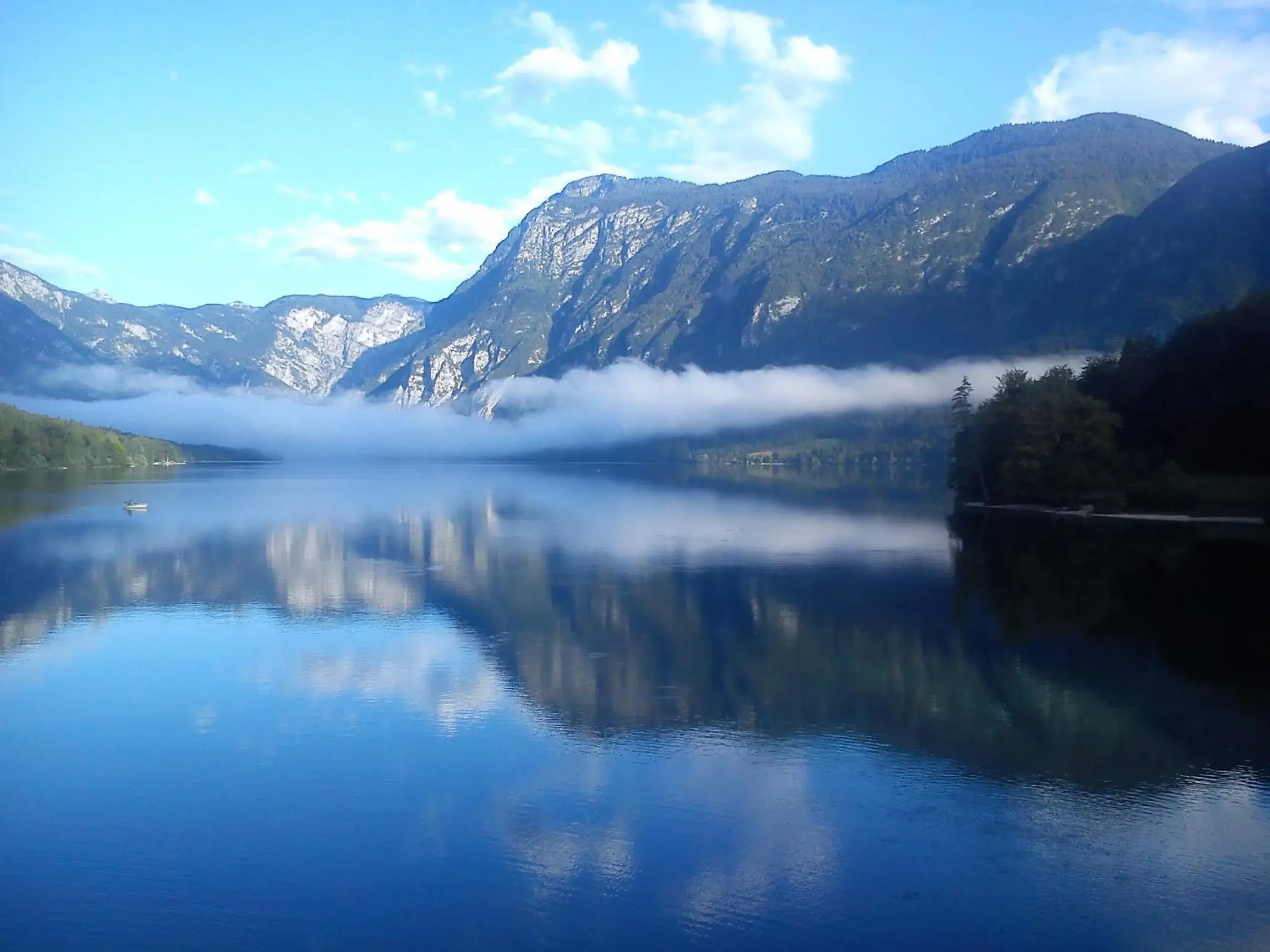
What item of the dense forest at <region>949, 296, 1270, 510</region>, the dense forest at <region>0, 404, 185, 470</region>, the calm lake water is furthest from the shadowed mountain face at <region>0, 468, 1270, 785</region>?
the dense forest at <region>0, 404, 185, 470</region>

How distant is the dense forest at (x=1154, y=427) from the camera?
69438 mm

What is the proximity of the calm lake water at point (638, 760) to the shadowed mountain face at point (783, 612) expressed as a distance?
6.3 inches

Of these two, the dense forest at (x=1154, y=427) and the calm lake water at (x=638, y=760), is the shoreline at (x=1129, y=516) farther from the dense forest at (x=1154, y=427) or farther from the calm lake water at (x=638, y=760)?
the calm lake water at (x=638, y=760)

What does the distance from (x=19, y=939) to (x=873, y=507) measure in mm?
77588

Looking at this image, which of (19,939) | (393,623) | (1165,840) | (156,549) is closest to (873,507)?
(156,549)

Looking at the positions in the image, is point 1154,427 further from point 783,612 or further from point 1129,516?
point 783,612

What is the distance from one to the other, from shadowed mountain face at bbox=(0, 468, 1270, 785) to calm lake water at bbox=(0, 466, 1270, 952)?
0.16m

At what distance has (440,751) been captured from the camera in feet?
62.4

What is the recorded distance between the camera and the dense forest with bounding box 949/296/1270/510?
69.4m

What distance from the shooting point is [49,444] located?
504ft

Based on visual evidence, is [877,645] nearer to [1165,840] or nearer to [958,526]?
[1165,840]

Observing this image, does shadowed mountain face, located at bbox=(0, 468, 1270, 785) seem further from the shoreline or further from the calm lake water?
the shoreline

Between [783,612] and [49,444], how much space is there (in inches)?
5900

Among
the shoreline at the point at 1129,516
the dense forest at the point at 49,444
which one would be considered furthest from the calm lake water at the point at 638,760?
the dense forest at the point at 49,444
